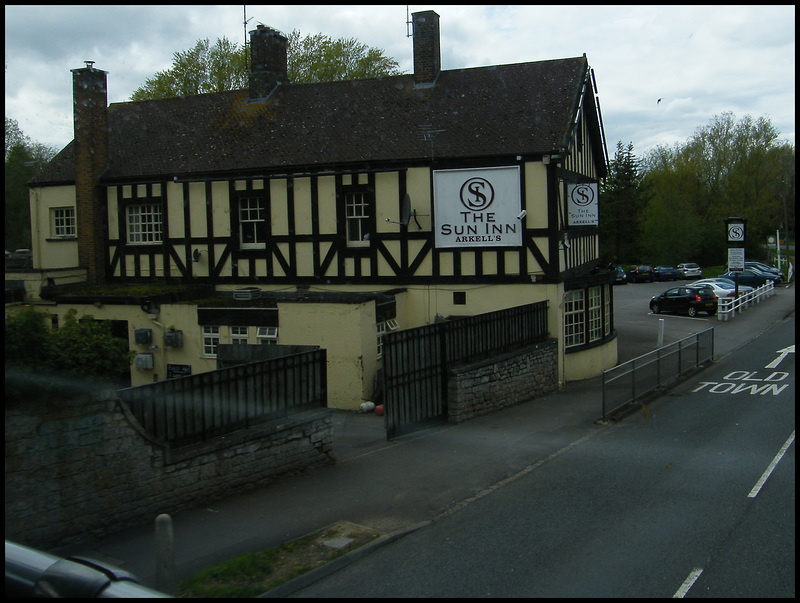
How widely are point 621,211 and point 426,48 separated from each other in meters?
39.7

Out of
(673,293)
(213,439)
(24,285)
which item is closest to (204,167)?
(24,285)

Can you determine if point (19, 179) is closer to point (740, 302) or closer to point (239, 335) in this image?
point (239, 335)

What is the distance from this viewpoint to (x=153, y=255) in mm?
22391

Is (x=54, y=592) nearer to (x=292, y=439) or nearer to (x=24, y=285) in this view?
(x=292, y=439)

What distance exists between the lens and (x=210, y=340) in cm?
1903

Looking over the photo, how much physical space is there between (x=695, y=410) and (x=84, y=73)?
19632mm

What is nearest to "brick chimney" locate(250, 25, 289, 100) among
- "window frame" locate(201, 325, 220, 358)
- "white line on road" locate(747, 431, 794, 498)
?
"window frame" locate(201, 325, 220, 358)

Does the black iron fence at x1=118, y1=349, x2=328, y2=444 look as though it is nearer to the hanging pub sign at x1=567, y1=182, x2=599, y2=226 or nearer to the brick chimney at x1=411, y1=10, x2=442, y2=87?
the hanging pub sign at x1=567, y1=182, x2=599, y2=226

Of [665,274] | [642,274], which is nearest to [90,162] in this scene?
[642,274]

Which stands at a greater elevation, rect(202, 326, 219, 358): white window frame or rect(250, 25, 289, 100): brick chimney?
rect(250, 25, 289, 100): brick chimney

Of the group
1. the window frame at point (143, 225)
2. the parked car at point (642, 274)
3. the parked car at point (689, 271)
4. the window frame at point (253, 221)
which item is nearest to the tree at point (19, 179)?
the window frame at point (143, 225)

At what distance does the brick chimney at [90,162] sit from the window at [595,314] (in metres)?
15.2

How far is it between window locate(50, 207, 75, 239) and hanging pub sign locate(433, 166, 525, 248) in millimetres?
12660

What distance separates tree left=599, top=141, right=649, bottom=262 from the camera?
2265 inches
